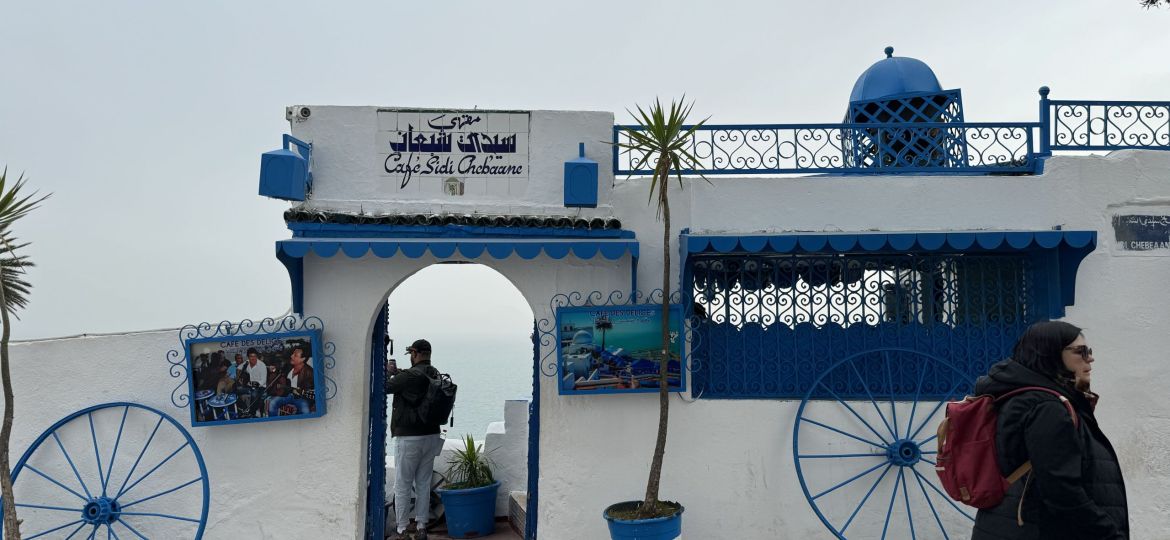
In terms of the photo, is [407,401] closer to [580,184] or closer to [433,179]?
[433,179]

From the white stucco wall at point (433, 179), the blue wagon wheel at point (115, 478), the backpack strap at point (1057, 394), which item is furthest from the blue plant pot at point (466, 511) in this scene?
the backpack strap at point (1057, 394)

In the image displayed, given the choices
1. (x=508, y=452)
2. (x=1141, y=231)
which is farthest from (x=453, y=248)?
(x=1141, y=231)

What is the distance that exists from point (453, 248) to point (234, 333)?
5.84 ft

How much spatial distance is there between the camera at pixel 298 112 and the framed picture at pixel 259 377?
165 cm

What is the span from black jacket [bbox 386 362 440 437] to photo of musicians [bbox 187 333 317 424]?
131 centimetres

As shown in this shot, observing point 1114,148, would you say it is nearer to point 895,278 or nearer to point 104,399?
point 895,278

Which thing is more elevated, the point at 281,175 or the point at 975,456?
the point at 281,175

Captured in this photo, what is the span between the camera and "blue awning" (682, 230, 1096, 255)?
5.84 meters

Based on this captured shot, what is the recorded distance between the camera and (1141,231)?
6.24 meters

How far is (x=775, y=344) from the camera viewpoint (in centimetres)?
627

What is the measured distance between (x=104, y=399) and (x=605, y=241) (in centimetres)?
386

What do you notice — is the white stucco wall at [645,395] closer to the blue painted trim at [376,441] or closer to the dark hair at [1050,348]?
the blue painted trim at [376,441]

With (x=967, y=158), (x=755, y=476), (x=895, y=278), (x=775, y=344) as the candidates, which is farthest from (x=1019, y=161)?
(x=755, y=476)

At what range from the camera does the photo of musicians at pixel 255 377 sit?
19.4 ft
